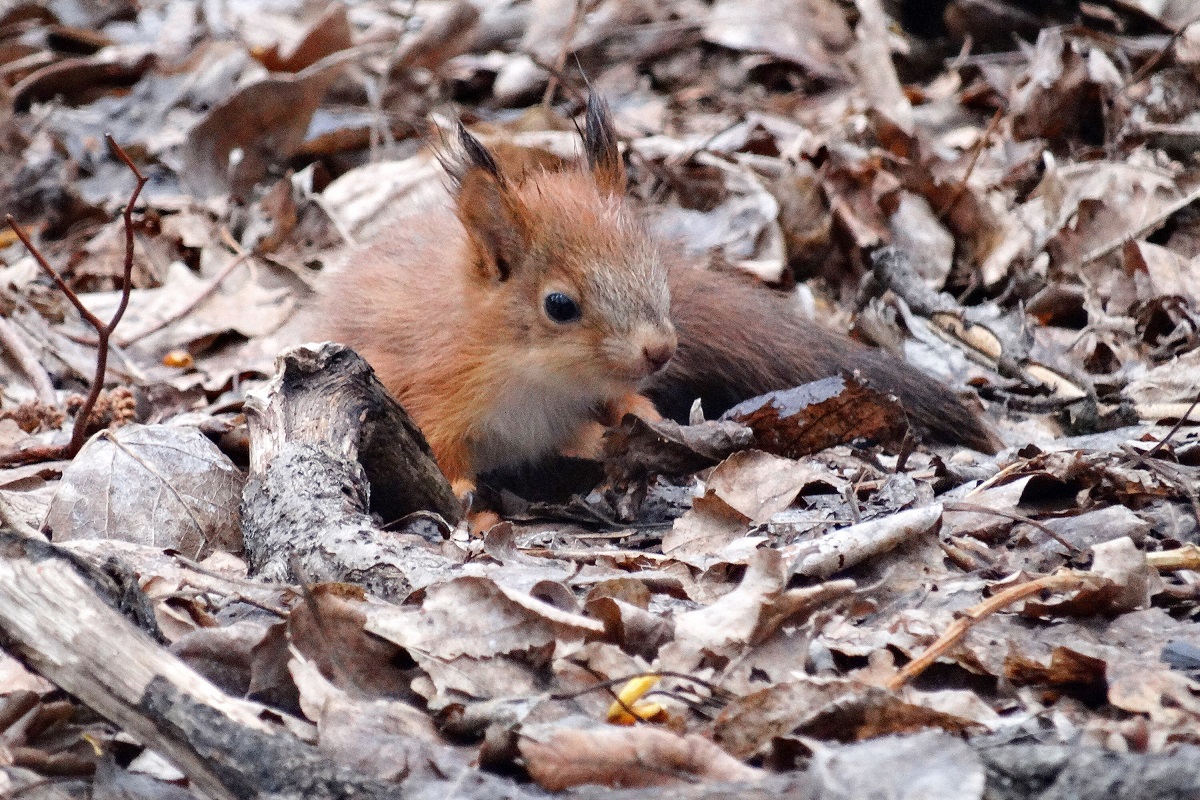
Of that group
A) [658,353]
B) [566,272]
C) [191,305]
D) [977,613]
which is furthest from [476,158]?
[977,613]

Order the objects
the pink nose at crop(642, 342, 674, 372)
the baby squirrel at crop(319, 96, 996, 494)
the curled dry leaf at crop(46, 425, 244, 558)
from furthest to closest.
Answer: the baby squirrel at crop(319, 96, 996, 494), the pink nose at crop(642, 342, 674, 372), the curled dry leaf at crop(46, 425, 244, 558)

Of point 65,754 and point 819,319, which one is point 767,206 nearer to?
point 819,319

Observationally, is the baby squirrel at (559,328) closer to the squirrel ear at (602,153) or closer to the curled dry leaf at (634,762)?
the squirrel ear at (602,153)

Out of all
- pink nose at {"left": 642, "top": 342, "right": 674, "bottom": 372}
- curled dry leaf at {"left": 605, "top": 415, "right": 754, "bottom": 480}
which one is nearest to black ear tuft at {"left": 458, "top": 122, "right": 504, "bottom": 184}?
pink nose at {"left": 642, "top": 342, "right": 674, "bottom": 372}

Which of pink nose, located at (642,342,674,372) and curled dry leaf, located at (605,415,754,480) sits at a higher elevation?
pink nose, located at (642,342,674,372)

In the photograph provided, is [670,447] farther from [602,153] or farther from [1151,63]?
[1151,63]

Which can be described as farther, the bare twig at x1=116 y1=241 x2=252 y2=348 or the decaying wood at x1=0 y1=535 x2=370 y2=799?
the bare twig at x1=116 y1=241 x2=252 y2=348

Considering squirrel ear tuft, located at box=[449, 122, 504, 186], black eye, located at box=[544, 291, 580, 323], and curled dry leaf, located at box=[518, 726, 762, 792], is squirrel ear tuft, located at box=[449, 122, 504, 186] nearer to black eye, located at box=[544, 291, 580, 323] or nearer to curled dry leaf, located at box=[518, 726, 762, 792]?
black eye, located at box=[544, 291, 580, 323]
